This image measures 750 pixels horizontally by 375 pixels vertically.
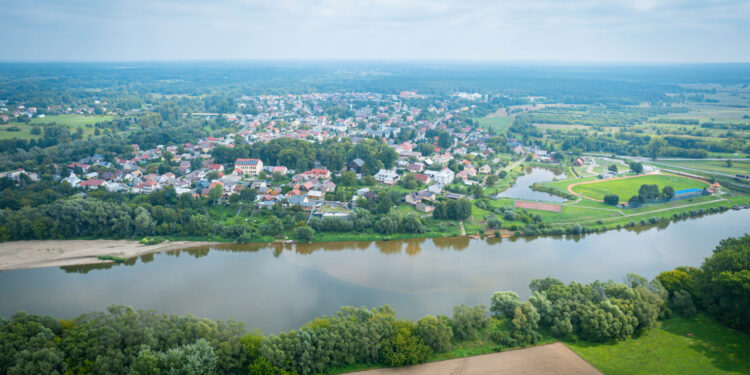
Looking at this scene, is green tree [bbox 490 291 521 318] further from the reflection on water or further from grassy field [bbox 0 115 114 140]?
grassy field [bbox 0 115 114 140]

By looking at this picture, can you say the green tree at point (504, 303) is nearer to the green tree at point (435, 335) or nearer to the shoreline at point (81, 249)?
the green tree at point (435, 335)

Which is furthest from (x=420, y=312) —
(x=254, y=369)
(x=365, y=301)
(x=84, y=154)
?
(x=84, y=154)

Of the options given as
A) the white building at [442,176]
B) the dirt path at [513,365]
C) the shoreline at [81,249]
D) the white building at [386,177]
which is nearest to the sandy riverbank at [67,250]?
the shoreline at [81,249]

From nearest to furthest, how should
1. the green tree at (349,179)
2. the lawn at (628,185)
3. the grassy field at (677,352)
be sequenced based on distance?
the grassy field at (677,352) < the lawn at (628,185) < the green tree at (349,179)

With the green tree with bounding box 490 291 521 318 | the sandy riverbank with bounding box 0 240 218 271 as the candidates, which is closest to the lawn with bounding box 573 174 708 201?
the green tree with bounding box 490 291 521 318

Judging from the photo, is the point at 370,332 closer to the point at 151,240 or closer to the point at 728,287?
the point at 728,287

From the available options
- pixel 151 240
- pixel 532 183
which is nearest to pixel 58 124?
pixel 151 240
